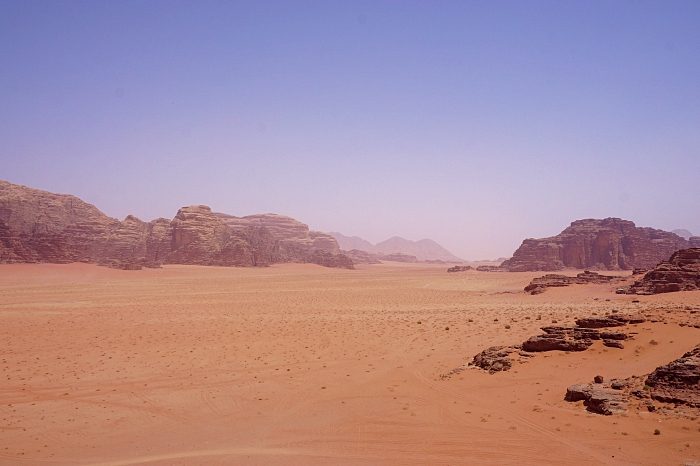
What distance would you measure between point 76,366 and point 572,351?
53.1 feet

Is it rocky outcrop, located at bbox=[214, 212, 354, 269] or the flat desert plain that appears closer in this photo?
the flat desert plain

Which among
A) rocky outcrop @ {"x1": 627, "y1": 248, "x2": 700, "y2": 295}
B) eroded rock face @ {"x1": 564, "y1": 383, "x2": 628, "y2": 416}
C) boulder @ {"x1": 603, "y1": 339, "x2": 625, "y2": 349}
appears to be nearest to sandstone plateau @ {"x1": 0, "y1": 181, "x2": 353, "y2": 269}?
rocky outcrop @ {"x1": 627, "y1": 248, "x2": 700, "y2": 295}

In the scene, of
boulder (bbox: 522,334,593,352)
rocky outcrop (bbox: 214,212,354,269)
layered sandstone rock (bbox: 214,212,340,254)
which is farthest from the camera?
layered sandstone rock (bbox: 214,212,340,254)

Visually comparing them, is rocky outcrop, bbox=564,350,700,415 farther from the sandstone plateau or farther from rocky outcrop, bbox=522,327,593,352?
the sandstone plateau

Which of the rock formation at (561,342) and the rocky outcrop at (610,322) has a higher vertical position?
the rocky outcrop at (610,322)

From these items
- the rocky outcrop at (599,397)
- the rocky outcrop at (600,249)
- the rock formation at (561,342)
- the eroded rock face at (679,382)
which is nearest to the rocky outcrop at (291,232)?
the rocky outcrop at (600,249)

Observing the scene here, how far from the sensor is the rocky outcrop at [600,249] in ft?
241

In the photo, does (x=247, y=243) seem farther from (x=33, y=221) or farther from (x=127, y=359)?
(x=127, y=359)

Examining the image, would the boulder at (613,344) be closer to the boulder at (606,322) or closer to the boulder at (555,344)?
the boulder at (555,344)

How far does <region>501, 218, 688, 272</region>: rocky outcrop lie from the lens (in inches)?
2896

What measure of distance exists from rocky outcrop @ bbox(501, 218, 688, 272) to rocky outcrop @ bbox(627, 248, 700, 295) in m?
41.4

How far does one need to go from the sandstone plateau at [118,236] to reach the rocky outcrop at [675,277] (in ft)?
217

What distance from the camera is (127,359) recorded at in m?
16.2

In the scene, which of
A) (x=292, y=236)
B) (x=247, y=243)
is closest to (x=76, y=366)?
(x=247, y=243)
